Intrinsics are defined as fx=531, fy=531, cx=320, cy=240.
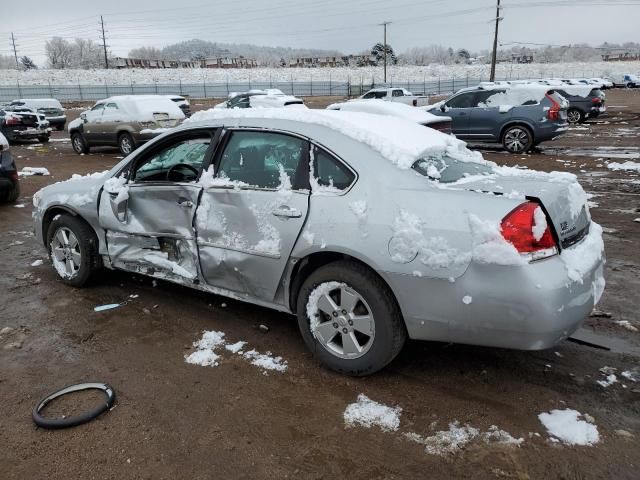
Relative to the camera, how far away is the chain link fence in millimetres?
49031

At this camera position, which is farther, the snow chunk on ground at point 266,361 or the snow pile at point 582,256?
the snow chunk on ground at point 266,361

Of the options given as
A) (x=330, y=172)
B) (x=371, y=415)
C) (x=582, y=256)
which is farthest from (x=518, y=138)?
(x=371, y=415)

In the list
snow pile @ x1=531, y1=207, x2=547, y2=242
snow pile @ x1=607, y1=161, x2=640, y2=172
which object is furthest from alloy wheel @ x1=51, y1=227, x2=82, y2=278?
snow pile @ x1=607, y1=161, x2=640, y2=172

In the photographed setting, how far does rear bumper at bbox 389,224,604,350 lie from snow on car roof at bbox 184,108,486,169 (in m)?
0.79

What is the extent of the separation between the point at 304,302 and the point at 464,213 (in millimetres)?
1157

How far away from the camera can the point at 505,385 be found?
3.22 m

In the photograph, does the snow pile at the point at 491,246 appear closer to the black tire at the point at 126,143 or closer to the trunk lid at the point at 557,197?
the trunk lid at the point at 557,197

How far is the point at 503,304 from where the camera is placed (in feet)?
9.07

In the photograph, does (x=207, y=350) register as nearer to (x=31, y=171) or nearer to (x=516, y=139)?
(x=31, y=171)

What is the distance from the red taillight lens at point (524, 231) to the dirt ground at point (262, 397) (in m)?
0.93

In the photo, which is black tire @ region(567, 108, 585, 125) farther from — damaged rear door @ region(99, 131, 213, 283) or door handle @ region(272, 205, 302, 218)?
door handle @ region(272, 205, 302, 218)

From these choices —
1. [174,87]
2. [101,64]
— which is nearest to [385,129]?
[174,87]

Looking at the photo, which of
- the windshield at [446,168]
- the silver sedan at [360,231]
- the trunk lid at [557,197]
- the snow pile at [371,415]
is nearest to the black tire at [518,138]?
the silver sedan at [360,231]

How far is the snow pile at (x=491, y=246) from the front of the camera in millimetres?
2730
